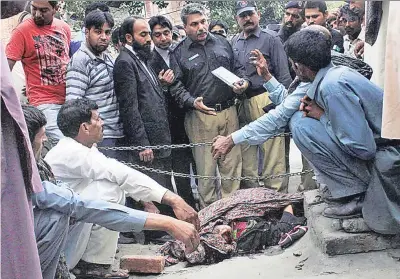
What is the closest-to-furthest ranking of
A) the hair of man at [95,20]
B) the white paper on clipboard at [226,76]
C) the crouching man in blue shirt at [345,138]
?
1. the crouching man in blue shirt at [345,138]
2. the hair of man at [95,20]
3. the white paper on clipboard at [226,76]

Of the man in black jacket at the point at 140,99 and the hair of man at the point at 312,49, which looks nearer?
the hair of man at the point at 312,49

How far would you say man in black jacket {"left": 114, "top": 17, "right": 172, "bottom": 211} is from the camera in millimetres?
5367

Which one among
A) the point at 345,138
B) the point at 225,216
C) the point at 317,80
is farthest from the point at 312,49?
the point at 225,216

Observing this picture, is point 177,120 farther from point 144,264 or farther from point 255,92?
point 144,264

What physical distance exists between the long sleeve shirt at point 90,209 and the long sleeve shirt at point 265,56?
2.90m

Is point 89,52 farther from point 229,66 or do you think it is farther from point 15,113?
point 15,113

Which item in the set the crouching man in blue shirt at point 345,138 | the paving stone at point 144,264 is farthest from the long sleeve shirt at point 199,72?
the paving stone at point 144,264

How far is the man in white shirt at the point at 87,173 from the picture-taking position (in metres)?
4.17

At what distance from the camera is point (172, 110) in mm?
6004

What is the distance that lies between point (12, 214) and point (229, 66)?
12.4 ft

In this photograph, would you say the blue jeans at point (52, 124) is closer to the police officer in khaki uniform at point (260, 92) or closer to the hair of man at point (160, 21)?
the hair of man at point (160, 21)

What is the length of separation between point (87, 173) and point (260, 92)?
2.29 metres

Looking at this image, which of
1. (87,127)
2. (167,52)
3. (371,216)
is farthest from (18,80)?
(371,216)

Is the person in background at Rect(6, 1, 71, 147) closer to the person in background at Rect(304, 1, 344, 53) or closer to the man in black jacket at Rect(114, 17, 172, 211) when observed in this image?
the man in black jacket at Rect(114, 17, 172, 211)
